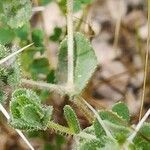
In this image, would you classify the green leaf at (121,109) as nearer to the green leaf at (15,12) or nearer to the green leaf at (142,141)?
the green leaf at (142,141)

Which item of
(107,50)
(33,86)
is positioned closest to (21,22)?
(33,86)

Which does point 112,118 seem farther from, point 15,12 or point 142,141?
point 15,12

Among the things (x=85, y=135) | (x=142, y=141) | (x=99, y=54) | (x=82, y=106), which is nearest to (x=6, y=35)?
(x=82, y=106)

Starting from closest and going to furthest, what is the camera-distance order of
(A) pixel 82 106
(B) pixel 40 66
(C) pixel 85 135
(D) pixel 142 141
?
(D) pixel 142 141, (C) pixel 85 135, (A) pixel 82 106, (B) pixel 40 66

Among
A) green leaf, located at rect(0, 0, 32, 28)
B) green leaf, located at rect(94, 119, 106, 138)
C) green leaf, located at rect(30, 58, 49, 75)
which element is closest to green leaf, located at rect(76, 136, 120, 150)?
green leaf, located at rect(94, 119, 106, 138)

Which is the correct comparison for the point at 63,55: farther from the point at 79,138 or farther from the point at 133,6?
the point at 133,6

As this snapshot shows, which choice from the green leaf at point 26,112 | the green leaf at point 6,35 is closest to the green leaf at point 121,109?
the green leaf at point 26,112

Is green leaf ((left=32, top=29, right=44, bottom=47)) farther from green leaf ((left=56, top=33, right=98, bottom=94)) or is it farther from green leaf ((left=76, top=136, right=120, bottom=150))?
green leaf ((left=76, top=136, right=120, bottom=150))
